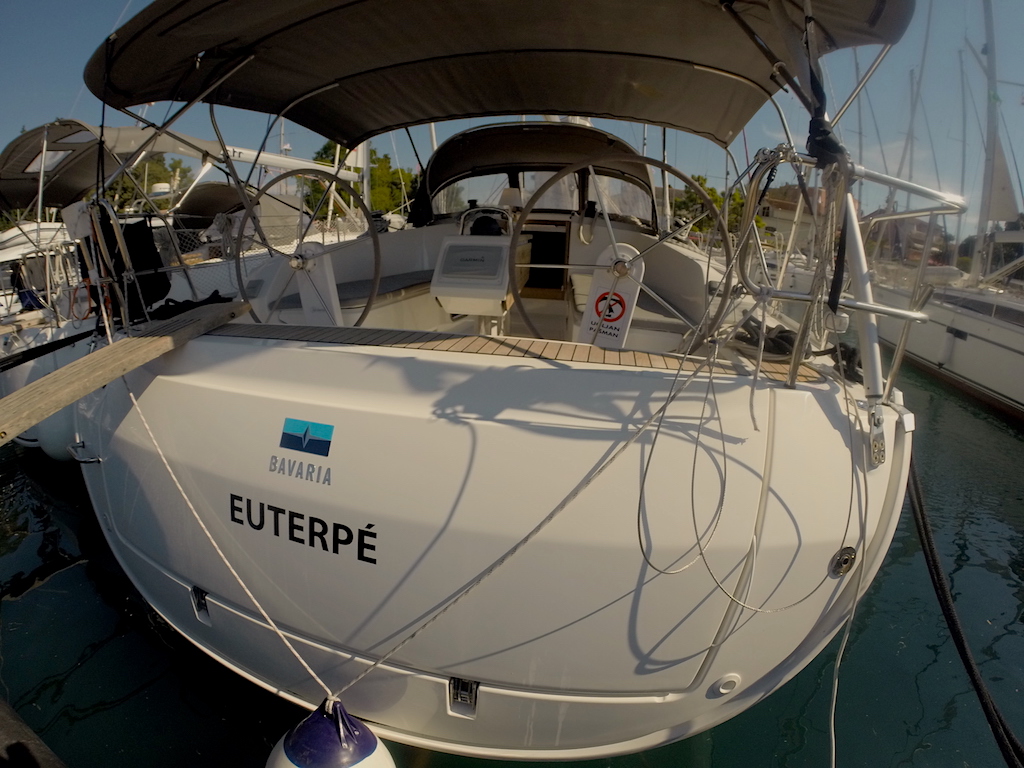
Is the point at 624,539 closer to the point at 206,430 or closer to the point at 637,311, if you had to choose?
the point at 206,430

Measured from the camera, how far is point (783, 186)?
2.33 metres

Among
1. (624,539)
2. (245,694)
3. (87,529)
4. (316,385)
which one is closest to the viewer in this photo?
(624,539)

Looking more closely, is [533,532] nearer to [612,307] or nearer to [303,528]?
[303,528]

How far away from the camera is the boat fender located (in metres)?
1.65

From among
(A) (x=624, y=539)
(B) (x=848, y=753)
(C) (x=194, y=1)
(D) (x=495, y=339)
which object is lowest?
(B) (x=848, y=753)

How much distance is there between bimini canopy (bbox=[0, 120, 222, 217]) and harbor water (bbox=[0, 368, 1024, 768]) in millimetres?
5176

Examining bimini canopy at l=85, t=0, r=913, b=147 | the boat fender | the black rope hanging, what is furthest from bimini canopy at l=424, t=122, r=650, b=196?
the boat fender

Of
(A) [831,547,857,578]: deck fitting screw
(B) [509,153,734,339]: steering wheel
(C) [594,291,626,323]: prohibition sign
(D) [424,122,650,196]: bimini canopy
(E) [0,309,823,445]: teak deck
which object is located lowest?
(A) [831,547,857,578]: deck fitting screw

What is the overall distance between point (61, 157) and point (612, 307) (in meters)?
9.11

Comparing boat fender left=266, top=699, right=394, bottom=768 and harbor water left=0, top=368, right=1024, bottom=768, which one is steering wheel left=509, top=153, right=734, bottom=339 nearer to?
boat fender left=266, top=699, right=394, bottom=768

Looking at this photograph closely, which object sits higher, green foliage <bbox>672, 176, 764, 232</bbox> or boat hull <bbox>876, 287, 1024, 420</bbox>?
green foliage <bbox>672, 176, 764, 232</bbox>

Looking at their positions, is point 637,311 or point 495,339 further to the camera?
point 637,311

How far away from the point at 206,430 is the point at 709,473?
166 centimetres

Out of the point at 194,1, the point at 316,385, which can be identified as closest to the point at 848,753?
the point at 316,385
